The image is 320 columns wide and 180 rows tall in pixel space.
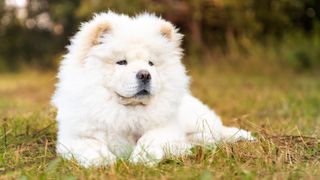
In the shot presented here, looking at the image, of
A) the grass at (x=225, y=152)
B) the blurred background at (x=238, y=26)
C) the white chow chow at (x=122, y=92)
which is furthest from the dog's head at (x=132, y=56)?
the blurred background at (x=238, y=26)

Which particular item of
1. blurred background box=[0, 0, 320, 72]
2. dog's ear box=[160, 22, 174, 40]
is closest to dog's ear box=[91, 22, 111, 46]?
dog's ear box=[160, 22, 174, 40]

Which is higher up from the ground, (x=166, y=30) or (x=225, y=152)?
(x=166, y=30)

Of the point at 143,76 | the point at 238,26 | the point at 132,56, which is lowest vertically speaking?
the point at 143,76

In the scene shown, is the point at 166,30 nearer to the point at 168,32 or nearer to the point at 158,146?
the point at 168,32

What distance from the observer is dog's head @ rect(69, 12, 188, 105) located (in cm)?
398

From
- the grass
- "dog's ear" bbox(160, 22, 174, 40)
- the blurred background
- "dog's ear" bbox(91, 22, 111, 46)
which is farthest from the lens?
the blurred background

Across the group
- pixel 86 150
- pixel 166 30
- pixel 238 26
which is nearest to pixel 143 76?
pixel 166 30

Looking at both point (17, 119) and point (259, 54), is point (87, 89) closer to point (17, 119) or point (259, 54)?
point (17, 119)

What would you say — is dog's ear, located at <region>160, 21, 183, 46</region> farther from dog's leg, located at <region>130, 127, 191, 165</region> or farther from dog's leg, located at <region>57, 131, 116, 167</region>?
dog's leg, located at <region>57, 131, 116, 167</region>

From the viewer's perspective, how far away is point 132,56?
4.01m

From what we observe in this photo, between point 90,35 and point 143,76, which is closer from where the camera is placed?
point 143,76

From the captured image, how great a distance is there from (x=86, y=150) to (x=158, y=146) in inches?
19.0

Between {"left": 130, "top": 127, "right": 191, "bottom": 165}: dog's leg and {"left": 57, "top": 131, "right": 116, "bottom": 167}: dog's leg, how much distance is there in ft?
0.59

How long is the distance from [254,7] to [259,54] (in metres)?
1.91
